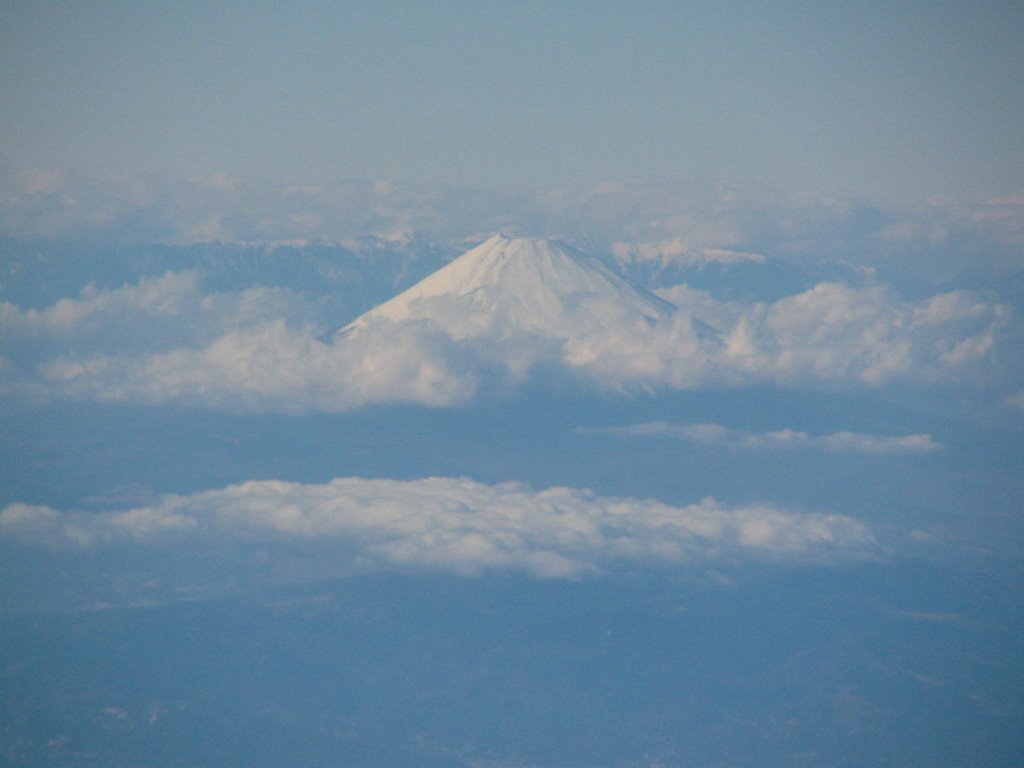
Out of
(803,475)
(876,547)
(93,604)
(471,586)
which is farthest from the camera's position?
(803,475)

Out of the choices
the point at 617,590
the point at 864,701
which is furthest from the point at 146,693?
the point at 864,701

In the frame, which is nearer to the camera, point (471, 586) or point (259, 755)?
point (259, 755)

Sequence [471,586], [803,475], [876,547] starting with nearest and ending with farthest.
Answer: [471,586] → [876,547] → [803,475]

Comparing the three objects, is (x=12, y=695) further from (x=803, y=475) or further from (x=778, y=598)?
(x=803, y=475)

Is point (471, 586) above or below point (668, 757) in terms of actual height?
above

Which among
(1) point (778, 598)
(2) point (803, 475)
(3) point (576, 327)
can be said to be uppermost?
(3) point (576, 327)

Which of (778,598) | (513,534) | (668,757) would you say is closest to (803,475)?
(778,598)

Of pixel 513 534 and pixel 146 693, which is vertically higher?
pixel 513 534

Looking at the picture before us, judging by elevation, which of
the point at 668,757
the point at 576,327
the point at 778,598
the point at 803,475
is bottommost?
the point at 668,757

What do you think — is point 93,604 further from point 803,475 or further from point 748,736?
point 803,475
